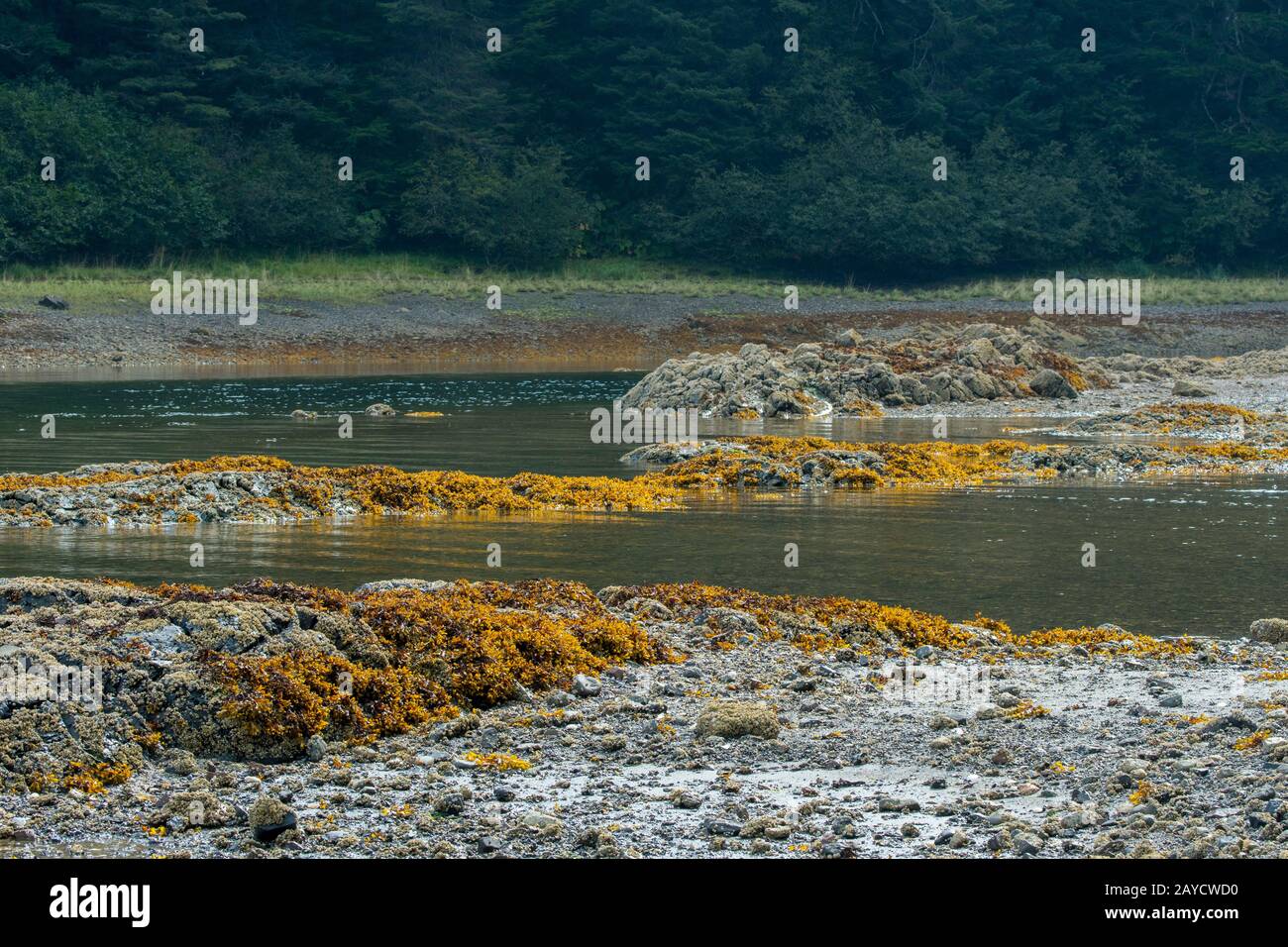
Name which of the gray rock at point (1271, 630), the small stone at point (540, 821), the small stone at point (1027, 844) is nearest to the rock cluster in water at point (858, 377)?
the gray rock at point (1271, 630)

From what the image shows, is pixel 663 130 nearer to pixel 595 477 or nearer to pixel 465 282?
pixel 465 282

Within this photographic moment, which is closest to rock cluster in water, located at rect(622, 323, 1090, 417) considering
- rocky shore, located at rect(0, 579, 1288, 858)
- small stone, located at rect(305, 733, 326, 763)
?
rocky shore, located at rect(0, 579, 1288, 858)

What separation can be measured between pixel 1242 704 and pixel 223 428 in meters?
21.0

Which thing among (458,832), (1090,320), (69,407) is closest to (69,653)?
(458,832)

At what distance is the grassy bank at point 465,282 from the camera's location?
168 feet

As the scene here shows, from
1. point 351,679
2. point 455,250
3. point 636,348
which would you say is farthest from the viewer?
point 455,250

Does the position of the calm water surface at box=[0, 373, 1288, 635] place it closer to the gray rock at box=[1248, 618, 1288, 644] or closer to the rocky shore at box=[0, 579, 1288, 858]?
the gray rock at box=[1248, 618, 1288, 644]

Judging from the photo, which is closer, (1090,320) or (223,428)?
(223,428)

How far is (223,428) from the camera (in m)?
27.3

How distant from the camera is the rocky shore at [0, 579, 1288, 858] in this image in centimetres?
722

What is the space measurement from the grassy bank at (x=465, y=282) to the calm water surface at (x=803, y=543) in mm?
26643

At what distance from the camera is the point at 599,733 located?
9.00 meters

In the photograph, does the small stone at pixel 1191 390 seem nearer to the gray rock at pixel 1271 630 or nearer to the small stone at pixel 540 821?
the gray rock at pixel 1271 630
